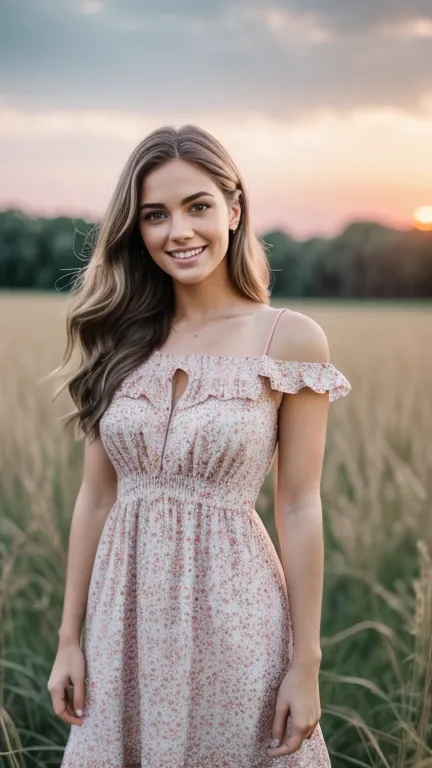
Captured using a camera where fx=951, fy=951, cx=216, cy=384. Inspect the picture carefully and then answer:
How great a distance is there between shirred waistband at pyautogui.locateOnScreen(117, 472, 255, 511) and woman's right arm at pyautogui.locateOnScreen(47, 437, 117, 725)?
17cm

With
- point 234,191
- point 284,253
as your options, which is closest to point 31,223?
point 284,253

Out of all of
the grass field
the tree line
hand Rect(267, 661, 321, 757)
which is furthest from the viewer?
the tree line

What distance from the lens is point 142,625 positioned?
63.9 inches

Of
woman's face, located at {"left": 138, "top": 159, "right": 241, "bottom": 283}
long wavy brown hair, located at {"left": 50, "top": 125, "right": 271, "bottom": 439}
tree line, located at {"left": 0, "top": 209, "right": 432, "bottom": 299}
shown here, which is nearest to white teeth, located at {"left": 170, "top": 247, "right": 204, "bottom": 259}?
woman's face, located at {"left": 138, "top": 159, "right": 241, "bottom": 283}

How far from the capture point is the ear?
5.86 feet

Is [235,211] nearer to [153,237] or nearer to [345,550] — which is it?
[153,237]

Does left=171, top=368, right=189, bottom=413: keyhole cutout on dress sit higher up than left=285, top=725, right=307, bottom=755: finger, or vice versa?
left=171, top=368, right=189, bottom=413: keyhole cutout on dress

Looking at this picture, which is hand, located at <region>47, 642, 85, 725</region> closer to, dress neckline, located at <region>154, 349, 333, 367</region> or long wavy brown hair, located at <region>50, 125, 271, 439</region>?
long wavy brown hair, located at <region>50, 125, 271, 439</region>

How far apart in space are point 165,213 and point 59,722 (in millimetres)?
1498

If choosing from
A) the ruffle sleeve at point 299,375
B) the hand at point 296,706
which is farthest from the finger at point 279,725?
the ruffle sleeve at point 299,375

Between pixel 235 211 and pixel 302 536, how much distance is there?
2.04 ft

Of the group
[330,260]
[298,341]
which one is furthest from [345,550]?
[330,260]

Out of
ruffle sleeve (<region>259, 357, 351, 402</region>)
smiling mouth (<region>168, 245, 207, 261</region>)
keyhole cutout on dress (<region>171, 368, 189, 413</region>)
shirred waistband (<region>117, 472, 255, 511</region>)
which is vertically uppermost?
smiling mouth (<region>168, 245, 207, 261</region>)

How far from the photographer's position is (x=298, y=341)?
165 centimetres
